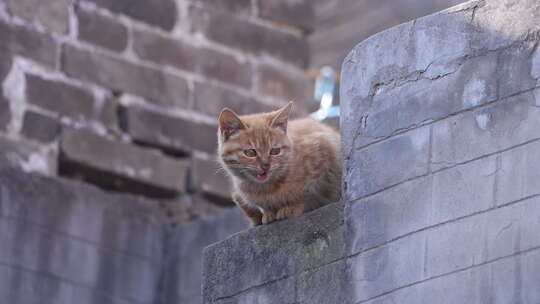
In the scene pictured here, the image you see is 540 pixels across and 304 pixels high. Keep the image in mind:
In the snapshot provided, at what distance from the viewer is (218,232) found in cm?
848

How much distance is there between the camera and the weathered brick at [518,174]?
4.64 metres

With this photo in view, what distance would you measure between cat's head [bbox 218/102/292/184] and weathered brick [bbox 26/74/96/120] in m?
2.61

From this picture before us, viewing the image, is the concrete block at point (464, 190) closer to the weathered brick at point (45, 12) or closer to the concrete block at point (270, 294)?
the concrete block at point (270, 294)

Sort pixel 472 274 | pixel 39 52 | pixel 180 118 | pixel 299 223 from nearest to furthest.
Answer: pixel 472 274 < pixel 299 223 < pixel 39 52 < pixel 180 118

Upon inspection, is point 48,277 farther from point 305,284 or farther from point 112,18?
point 305,284

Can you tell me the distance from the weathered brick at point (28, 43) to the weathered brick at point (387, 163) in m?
4.04

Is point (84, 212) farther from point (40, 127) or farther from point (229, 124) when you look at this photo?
point (229, 124)

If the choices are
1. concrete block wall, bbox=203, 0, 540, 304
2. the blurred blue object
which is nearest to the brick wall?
concrete block wall, bbox=203, 0, 540, 304

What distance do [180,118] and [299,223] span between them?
13.5ft

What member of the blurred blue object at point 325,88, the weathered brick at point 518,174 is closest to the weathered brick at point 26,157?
the weathered brick at point 518,174

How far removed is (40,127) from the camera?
347 inches

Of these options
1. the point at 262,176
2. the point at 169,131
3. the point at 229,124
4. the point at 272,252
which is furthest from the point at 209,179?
the point at 272,252

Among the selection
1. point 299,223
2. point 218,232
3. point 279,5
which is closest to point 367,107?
point 299,223

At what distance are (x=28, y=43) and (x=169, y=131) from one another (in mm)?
1312
